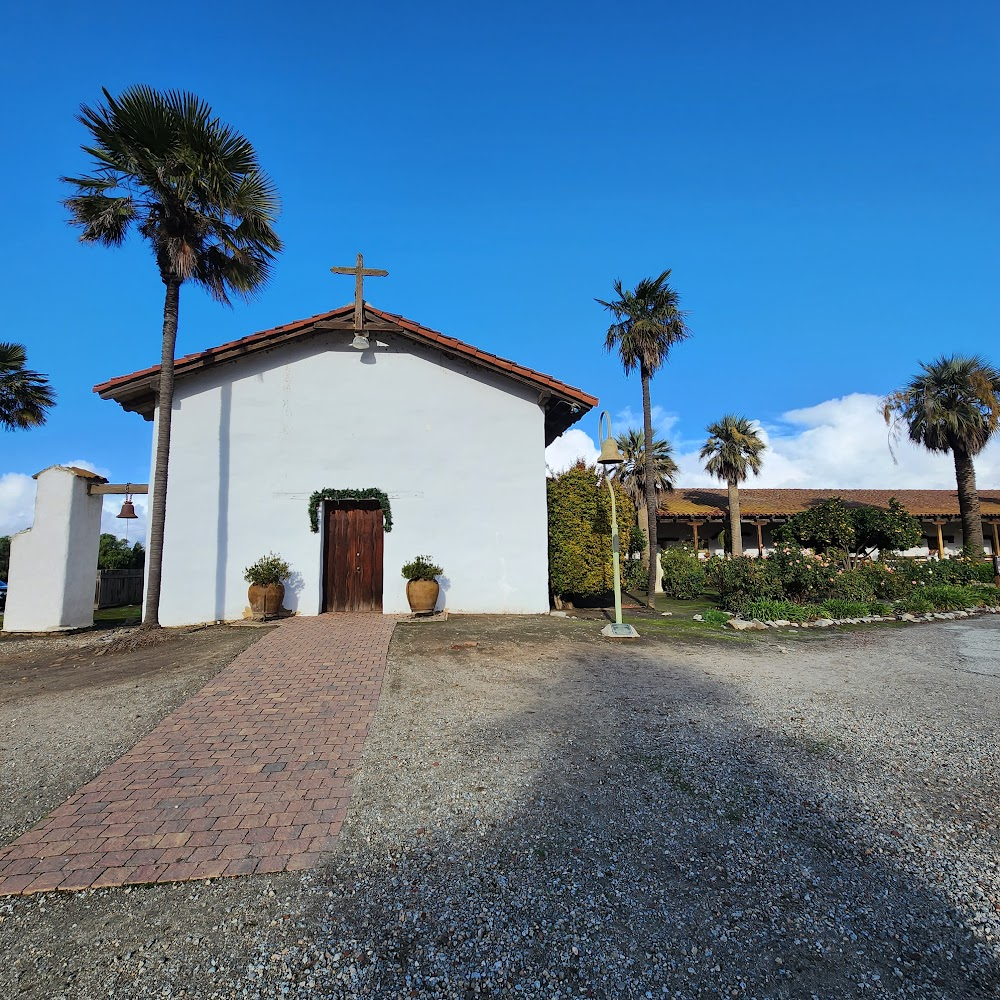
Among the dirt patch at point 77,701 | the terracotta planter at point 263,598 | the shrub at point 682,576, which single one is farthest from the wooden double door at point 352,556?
the shrub at point 682,576

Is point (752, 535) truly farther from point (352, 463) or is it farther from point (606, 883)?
point (606, 883)

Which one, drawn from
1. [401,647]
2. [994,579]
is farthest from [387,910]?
[994,579]

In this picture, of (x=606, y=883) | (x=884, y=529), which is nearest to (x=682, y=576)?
(x=884, y=529)

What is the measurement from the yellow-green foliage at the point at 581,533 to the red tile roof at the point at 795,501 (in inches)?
832

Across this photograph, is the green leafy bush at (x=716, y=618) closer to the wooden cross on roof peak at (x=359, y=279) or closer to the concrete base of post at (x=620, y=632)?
the concrete base of post at (x=620, y=632)

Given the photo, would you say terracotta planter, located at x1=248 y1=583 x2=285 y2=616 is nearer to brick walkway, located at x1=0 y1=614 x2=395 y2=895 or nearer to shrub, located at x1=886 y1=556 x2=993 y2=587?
brick walkway, located at x1=0 y1=614 x2=395 y2=895

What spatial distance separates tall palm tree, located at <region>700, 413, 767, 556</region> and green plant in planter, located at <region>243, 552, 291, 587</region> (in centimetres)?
2618

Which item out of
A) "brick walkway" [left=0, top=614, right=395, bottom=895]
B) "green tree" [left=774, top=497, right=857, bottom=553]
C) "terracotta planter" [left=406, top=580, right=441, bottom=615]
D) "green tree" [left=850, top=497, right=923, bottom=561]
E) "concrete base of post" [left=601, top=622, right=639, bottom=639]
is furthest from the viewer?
"green tree" [left=850, top=497, right=923, bottom=561]

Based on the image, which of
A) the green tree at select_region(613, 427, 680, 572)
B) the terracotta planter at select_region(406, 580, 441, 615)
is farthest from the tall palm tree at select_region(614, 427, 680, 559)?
the terracotta planter at select_region(406, 580, 441, 615)

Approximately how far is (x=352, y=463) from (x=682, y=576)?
12.1 meters

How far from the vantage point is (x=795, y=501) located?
33.7m

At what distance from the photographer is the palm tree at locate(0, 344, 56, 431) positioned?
15.7m

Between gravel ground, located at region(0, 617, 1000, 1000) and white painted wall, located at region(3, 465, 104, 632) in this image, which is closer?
gravel ground, located at region(0, 617, 1000, 1000)

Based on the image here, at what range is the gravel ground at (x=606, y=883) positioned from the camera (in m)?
2.01
